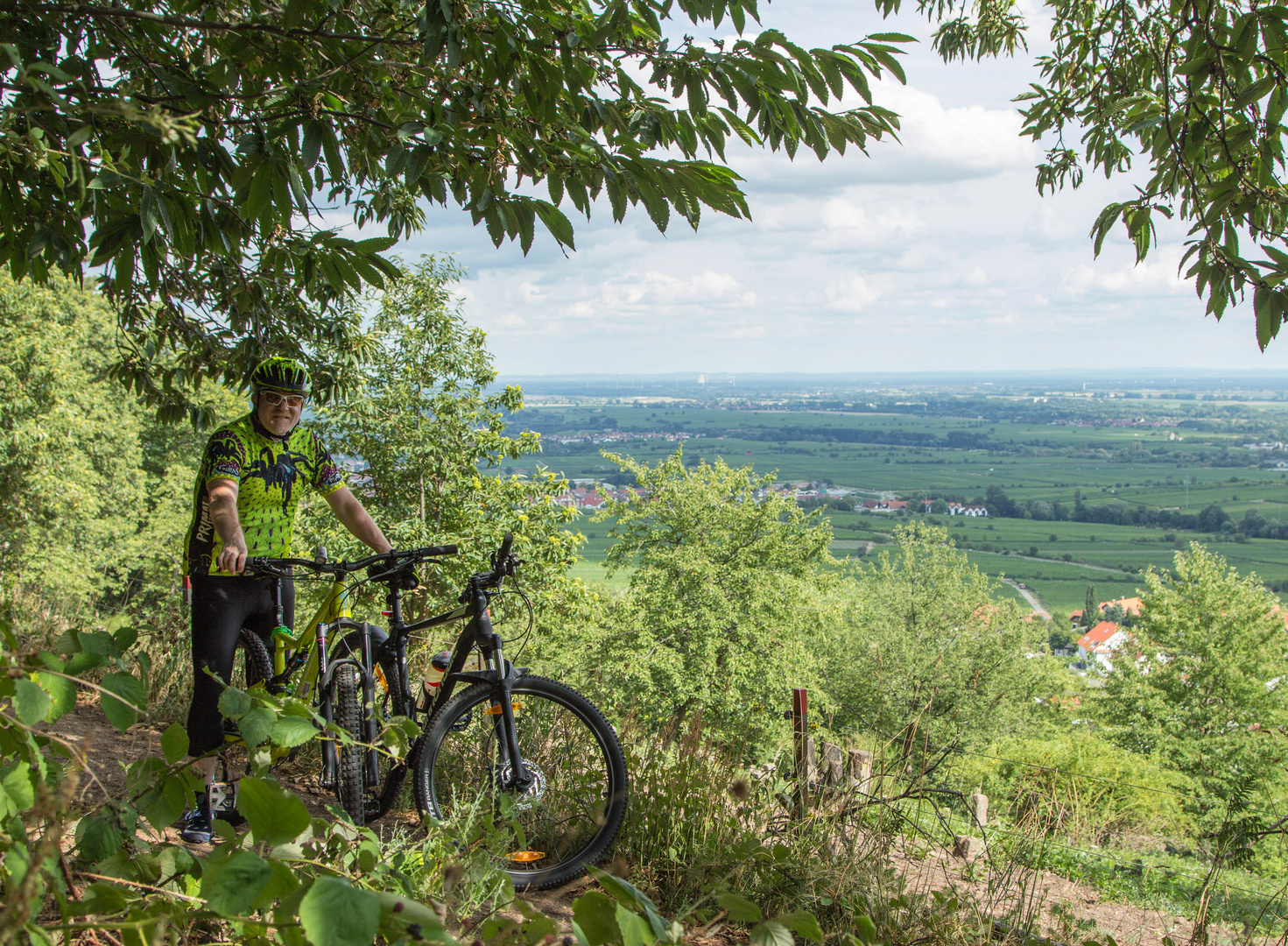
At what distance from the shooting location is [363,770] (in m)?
3.17

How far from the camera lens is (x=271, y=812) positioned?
1062 millimetres

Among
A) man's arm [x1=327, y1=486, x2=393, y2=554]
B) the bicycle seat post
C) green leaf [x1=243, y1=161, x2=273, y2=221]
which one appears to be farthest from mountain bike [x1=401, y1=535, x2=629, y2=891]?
green leaf [x1=243, y1=161, x2=273, y2=221]

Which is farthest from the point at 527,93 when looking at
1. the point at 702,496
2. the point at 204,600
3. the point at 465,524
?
the point at 702,496

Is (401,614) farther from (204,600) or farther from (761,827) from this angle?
(761,827)

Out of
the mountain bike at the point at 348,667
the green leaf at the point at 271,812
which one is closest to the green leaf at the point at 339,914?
the green leaf at the point at 271,812

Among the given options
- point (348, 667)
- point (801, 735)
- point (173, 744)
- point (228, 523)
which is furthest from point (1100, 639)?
A: point (173, 744)

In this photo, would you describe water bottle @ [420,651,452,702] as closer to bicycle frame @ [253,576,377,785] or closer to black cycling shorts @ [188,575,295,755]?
bicycle frame @ [253,576,377,785]

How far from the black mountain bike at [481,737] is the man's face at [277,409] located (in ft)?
1.73

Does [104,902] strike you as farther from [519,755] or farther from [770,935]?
[519,755]

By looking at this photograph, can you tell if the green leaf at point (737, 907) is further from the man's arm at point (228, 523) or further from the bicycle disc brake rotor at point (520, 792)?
the man's arm at point (228, 523)

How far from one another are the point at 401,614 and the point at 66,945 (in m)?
2.00

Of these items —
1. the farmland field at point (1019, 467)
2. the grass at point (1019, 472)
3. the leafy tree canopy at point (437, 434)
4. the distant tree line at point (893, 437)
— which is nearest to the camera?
the leafy tree canopy at point (437, 434)

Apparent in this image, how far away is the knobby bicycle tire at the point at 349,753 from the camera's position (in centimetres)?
298

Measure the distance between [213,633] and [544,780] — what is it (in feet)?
4.47
